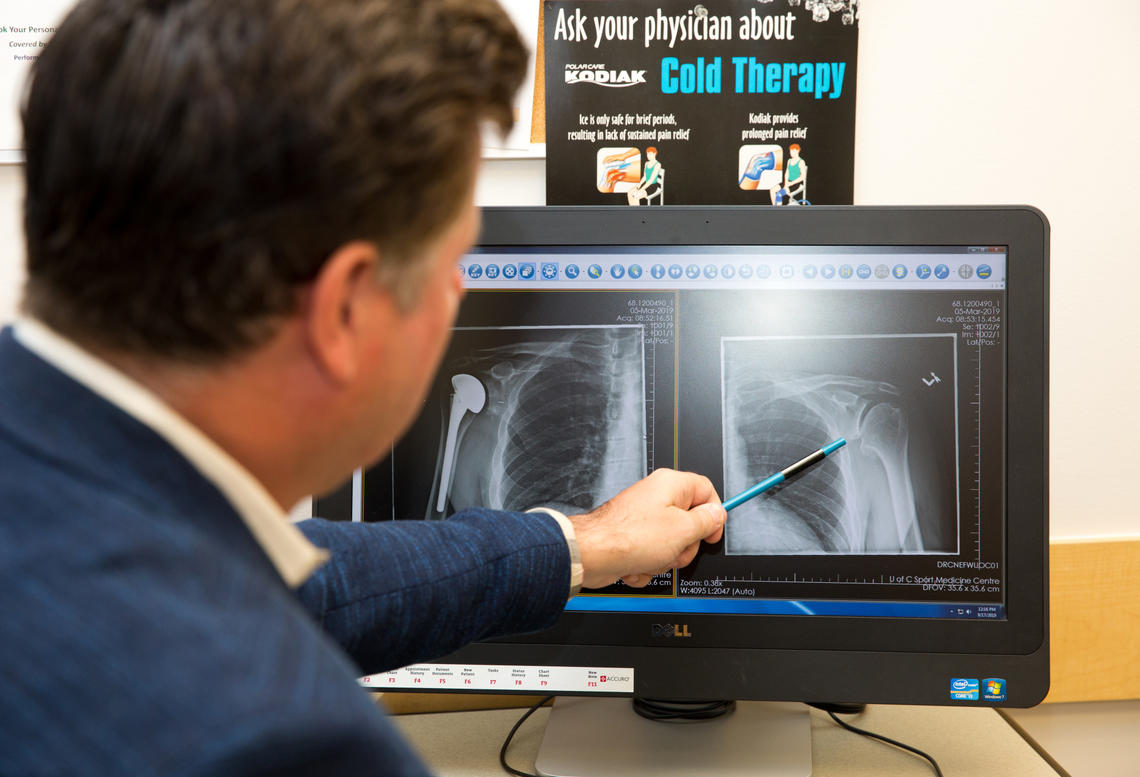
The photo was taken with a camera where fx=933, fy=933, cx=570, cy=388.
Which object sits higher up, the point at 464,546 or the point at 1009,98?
the point at 1009,98

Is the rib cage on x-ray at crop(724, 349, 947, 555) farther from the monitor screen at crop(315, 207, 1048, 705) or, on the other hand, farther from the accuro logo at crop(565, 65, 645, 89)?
the accuro logo at crop(565, 65, 645, 89)

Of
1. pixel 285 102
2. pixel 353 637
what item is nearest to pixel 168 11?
pixel 285 102

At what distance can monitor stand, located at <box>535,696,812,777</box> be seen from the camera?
0.77m

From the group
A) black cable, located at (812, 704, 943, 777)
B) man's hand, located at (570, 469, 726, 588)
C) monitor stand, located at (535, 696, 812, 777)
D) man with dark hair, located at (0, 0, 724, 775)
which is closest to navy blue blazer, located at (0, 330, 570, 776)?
man with dark hair, located at (0, 0, 724, 775)

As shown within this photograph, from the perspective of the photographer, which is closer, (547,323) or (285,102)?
(285,102)

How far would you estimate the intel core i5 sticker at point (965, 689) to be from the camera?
75 cm

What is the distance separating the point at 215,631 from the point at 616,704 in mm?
658

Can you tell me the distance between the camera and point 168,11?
359 mm

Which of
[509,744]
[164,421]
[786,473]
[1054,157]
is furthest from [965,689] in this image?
[164,421]

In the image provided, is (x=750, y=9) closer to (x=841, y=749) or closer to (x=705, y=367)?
(x=705, y=367)

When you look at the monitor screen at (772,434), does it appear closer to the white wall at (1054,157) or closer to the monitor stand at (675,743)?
the monitor stand at (675,743)

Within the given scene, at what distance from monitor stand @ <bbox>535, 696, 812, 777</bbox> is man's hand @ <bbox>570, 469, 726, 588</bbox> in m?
0.15

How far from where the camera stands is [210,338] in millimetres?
372

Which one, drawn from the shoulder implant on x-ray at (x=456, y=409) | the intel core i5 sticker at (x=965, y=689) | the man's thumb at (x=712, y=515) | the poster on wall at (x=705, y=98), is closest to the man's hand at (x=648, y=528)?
the man's thumb at (x=712, y=515)
